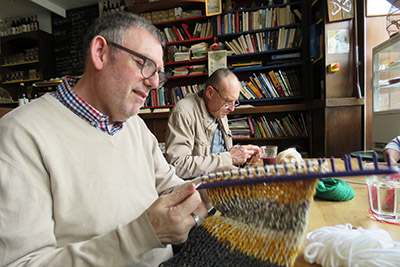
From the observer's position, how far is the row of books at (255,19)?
372cm

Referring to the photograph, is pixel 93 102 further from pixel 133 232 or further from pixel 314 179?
pixel 314 179

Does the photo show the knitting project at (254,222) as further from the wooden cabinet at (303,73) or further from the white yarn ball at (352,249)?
the wooden cabinet at (303,73)

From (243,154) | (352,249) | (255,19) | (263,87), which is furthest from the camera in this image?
(263,87)

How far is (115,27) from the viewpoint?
0.92 metres

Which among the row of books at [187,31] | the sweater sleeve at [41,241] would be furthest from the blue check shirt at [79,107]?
the row of books at [187,31]

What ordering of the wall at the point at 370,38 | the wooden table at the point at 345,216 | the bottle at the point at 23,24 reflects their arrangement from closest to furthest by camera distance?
1. the wooden table at the point at 345,216
2. the wall at the point at 370,38
3. the bottle at the point at 23,24

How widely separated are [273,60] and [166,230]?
12.3ft

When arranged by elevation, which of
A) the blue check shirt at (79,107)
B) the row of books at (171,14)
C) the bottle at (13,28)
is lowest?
the blue check shirt at (79,107)

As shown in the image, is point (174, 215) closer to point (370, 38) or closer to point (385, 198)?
point (385, 198)

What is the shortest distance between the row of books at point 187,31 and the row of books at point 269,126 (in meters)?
1.57

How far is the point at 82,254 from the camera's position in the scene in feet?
1.91

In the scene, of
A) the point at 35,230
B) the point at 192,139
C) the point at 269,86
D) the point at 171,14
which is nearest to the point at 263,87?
the point at 269,86

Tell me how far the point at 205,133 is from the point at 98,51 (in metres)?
1.30

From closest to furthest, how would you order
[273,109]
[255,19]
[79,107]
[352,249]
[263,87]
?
[352,249]
[79,107]
[273,109]
[255,19]
[263,87]
